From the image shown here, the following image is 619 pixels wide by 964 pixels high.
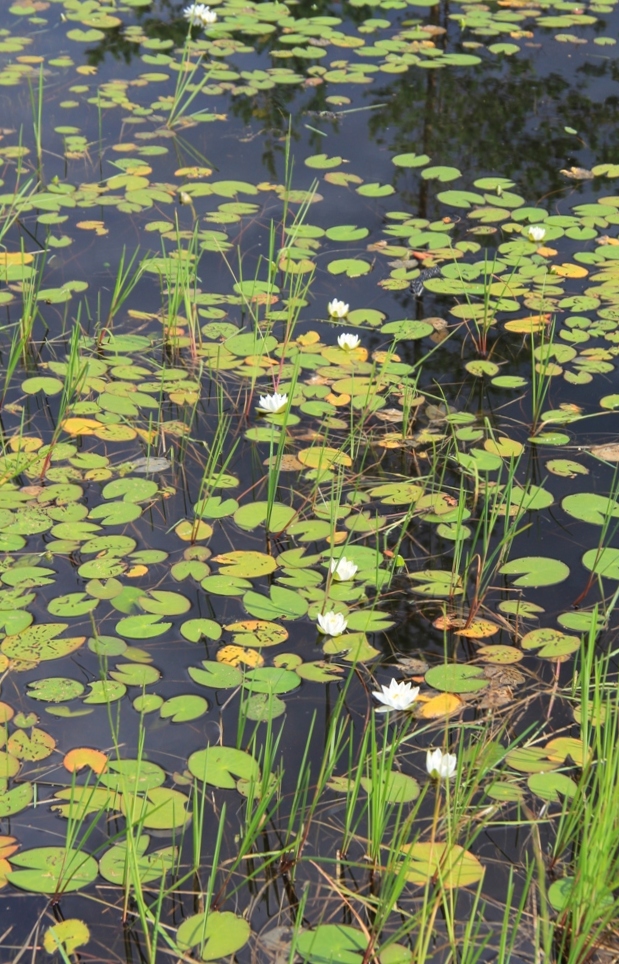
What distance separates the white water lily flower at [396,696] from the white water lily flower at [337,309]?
155 cm

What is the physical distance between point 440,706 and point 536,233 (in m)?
2.14

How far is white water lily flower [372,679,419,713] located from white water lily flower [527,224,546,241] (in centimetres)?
215

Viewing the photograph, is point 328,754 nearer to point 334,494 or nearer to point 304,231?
point 334,494

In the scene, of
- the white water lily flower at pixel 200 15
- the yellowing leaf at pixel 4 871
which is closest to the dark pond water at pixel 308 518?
the yellowing leaf at pixel 4 871

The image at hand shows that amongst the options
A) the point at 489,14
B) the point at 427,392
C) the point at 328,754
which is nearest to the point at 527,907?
the point at 328,754

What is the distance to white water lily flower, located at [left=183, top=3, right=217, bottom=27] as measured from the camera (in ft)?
17.2

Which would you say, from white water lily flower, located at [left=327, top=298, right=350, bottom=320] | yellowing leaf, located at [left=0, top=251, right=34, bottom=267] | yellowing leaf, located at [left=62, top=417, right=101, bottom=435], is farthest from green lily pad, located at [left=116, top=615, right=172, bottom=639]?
yellowing leaf, located at [left=0, top=251, right=34, bottom=267]

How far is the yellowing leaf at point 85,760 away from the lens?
1809 millimetres

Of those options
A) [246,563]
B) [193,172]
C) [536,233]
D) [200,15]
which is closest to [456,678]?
[246,563]

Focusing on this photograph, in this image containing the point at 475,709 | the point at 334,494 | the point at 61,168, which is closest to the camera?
the point at 475,709

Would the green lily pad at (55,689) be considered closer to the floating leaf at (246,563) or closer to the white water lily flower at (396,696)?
the floating leaf at (246,563)

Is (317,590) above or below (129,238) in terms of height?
below

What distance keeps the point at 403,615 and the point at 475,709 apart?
30cm

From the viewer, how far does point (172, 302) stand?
2.96 meters
